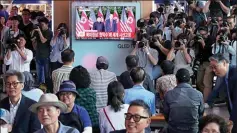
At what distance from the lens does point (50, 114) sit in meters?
4.04

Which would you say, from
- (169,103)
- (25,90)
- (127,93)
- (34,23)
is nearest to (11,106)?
(25,90)

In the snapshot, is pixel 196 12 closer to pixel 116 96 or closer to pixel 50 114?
pixel 116 96

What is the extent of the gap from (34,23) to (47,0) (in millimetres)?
1325

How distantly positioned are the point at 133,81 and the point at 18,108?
5.94ft

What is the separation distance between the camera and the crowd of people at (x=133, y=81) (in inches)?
167

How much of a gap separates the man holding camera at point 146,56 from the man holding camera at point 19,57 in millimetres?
1928

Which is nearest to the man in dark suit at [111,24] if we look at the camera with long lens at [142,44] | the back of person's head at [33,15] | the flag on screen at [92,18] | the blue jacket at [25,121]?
the flag on screen at [92,18]

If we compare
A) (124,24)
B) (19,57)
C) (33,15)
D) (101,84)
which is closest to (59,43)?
(124,24)

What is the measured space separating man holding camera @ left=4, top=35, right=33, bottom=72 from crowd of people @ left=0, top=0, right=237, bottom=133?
2 centimetres

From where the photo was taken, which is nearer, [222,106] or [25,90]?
[25,90]

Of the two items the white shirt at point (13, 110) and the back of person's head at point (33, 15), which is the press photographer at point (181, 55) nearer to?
the back of person's head at point (33, 15)

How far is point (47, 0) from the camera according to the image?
498 inches

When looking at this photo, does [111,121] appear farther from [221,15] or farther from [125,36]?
[221,15]

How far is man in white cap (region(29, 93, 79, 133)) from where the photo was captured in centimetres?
399
